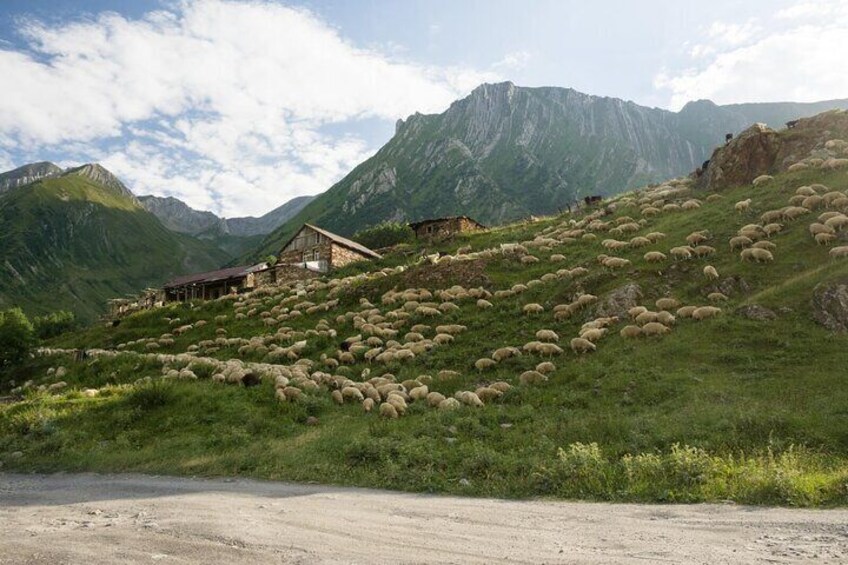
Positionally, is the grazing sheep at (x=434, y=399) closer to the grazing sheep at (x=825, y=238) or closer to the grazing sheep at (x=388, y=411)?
the grazing sheep at (x=388, y=411)

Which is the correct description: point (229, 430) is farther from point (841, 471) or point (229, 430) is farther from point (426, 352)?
point (841, 471)

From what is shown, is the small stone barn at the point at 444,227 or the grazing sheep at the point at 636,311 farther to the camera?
the small stone barn at the point at 444,227

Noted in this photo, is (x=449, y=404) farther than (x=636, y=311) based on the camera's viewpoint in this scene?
No

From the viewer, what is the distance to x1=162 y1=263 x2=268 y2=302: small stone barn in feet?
255

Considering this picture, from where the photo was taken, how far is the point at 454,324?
3341cm

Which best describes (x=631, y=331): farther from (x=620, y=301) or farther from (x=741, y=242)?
(x=741, y=242)

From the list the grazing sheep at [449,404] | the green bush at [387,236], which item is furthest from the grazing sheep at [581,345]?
the green bush at [387,236]

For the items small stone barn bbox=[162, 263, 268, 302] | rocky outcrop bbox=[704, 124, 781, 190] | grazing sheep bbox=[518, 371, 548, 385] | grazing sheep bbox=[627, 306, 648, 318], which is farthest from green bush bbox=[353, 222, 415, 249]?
grazing sheep bbox=[518, 371, 548, 385]

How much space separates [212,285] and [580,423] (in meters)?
75.5

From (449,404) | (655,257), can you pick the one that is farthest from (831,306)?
(449,404)

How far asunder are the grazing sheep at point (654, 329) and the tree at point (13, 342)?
53226 mm

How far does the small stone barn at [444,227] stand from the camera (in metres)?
89.8

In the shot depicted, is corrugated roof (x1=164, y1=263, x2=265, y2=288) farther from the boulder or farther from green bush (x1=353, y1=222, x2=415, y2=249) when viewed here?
the boulder

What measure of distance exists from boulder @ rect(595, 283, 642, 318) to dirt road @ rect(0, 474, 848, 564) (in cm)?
1914
